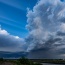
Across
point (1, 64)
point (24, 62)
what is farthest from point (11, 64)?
point (24, 62)

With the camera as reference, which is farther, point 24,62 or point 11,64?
point 24,62

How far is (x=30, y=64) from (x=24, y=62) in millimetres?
2739

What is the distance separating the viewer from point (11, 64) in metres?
65.9

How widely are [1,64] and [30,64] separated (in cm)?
1799

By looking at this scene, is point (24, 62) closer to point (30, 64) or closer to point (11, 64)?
point (30, 64)

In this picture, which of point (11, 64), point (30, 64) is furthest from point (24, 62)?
point (11, 64)

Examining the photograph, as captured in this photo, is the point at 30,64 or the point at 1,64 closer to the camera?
the point at 1,64

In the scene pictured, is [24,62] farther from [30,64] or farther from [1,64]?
[1,64]

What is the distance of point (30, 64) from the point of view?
260 feet

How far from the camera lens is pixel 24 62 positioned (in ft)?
261

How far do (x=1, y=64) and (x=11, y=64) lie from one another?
144 inches

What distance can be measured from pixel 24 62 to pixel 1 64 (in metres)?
16.9
